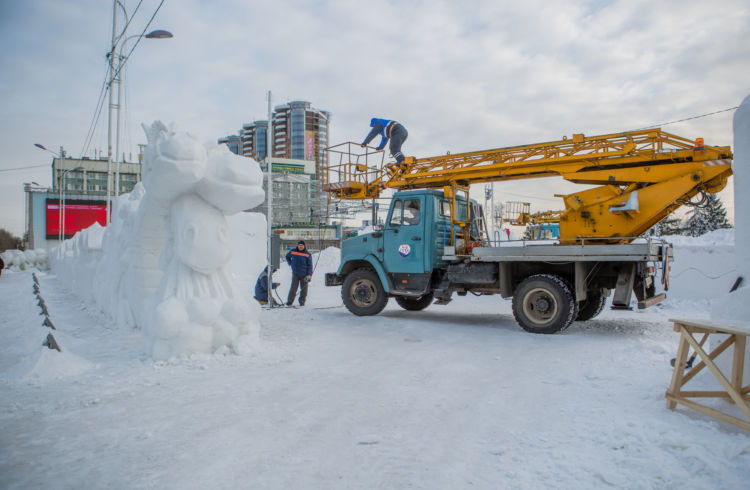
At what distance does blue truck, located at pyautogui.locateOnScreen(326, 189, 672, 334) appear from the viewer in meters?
7.16

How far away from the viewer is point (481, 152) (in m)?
8.78

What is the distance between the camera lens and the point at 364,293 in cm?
946

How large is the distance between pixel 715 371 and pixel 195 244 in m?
5.05

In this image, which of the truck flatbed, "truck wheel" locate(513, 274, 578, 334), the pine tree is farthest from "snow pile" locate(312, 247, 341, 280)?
the pine tree

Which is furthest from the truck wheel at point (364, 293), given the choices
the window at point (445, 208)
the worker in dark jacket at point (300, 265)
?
the window at point (445, 208)

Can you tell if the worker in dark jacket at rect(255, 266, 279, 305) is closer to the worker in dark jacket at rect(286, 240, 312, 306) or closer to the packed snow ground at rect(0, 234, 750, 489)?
the worker in dark jacket at rect(286, 240, 312, 306)

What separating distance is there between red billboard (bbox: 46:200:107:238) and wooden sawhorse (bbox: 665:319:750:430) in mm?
50170

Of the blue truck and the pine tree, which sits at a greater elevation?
the pine tree

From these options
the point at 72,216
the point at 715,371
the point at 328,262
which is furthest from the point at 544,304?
the point at 72,216

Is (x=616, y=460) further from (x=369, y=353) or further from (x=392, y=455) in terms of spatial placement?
(x=369, y=353)

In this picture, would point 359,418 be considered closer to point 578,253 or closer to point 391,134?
point 578,253

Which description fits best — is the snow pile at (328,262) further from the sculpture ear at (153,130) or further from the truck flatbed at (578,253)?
the sculpture ear at (153,130)

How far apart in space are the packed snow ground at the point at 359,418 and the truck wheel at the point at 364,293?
8.02 ft

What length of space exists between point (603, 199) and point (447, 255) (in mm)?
2709
